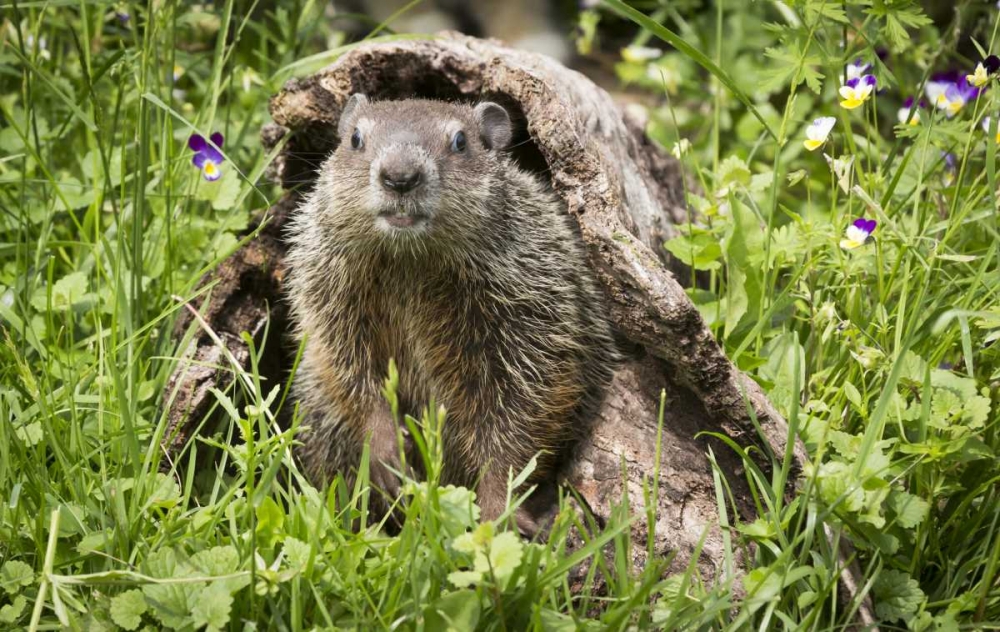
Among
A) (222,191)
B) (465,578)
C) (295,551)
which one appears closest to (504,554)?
(465,578)

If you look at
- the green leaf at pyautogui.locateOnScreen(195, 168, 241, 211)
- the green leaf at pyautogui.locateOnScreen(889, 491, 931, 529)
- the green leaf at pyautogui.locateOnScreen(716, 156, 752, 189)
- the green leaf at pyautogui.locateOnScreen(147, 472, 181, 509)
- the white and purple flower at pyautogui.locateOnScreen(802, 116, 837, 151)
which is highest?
the white and purple flower at pyautogui.locateOnScreen(802, 116, 837, 151)

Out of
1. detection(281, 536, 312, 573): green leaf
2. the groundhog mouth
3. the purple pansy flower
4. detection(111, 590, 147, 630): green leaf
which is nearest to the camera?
Result: detection(111, 590, 147, 630): green leaf

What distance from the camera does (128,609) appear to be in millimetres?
2516

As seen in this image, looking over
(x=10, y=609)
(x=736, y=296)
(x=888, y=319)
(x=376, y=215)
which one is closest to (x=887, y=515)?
(x=888, y=319)

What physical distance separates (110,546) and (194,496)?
72 cm

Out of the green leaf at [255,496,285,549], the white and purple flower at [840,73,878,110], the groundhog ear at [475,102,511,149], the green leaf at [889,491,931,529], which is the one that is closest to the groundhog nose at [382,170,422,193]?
the groundhog ear at [475,102,511,149]

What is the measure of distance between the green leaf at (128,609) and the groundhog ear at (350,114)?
1.98 metres

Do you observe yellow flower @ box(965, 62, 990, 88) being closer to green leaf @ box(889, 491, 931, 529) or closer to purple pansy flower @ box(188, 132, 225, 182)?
green leaf @ box(889, 491, 931, 529)

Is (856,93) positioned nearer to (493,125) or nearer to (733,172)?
(733,172)

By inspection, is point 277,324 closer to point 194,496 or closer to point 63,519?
point 194,496

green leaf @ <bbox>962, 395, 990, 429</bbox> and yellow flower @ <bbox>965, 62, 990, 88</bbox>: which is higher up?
yellow flower @ <bbox>965, 62, 990, 88</bbox>

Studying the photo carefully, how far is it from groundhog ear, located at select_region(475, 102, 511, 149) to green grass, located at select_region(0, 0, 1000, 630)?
2.32 feet

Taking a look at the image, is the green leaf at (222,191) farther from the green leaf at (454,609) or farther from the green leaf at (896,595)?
the green leaf at (896,595)

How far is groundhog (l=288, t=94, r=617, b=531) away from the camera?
3.57 metres
